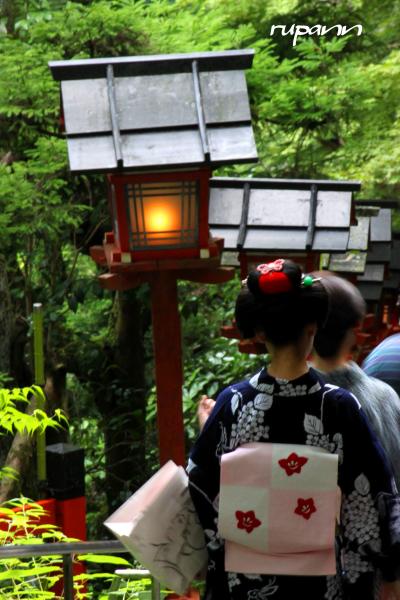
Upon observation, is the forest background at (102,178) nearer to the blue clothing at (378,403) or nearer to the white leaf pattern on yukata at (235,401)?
the blue clothing at (378,403)

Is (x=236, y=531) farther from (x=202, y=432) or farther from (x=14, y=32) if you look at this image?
(x=14, y=32)

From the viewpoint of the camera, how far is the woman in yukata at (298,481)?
221 centimetres

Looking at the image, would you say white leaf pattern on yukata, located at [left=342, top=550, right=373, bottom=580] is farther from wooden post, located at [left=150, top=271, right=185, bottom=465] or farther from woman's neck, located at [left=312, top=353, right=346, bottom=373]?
wooden post, located at [left=150, top=271, right=185, bottom=465]

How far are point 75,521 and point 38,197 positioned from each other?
294cm

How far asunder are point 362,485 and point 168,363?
11.0 feet

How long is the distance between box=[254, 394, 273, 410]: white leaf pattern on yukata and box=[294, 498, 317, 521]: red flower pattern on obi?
227mm

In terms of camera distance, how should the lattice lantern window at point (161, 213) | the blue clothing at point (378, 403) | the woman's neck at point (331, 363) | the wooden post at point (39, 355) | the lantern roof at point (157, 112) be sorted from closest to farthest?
the blue clothing at point (378, 403) < the woman's neck at point (331, 363) < the lantern roof at point (157, 112) < the lattice lantern window at point (161, 213) < the wooden post at point (39, 355)

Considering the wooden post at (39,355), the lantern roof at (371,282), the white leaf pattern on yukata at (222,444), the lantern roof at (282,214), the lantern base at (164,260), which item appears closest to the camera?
the white leaf pattern on yukata at (222,444)

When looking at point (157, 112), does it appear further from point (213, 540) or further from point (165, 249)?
→ point (213, 540)

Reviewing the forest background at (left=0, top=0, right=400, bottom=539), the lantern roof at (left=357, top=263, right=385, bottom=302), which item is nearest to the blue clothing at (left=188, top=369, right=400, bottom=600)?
the forest background at (left=0, top=0, right=400, bottom=539)

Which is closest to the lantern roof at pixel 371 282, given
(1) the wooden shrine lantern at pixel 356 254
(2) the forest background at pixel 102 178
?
(1) the wooden shrine lantern at pixel 356 254

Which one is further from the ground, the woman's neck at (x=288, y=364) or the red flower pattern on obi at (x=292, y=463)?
the woman's neck at (x=288, y=364)

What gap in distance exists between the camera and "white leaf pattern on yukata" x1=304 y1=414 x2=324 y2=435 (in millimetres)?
2225

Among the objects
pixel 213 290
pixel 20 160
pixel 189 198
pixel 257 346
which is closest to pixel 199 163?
pixel 189 198
